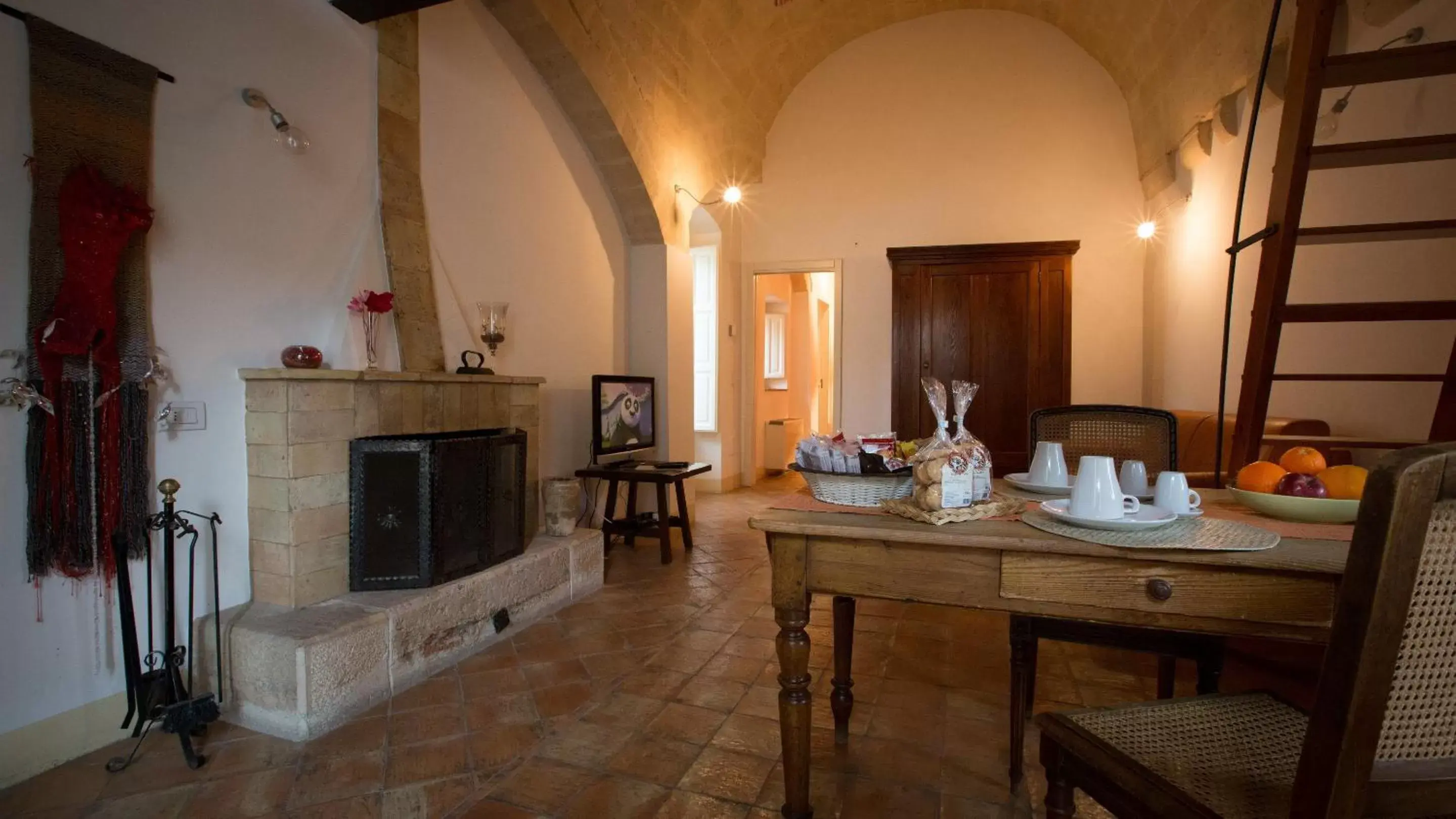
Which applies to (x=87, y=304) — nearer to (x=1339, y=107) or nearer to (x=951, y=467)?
(x=951, y=467)

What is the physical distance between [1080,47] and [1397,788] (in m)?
6.94

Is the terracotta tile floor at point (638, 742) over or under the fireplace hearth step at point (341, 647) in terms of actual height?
under

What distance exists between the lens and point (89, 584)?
6.17ft

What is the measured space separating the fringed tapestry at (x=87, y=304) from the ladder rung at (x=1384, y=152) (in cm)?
349

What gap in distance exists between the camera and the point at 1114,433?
2.10 meters

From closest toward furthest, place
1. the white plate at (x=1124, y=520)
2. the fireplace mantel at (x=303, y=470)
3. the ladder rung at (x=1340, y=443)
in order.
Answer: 1. the white plate at (x=1124, y=520)
2. the ladder rung at (x=1340, y=443)
3. the fireplace mantel at (x=303, y=470)

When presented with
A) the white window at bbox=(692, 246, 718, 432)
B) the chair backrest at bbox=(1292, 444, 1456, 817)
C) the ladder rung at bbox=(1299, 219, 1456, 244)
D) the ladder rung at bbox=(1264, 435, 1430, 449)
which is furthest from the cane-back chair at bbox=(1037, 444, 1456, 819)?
the white window at bbox=(692, 246, 718, 432)

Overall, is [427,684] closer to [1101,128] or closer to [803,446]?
[803,446]

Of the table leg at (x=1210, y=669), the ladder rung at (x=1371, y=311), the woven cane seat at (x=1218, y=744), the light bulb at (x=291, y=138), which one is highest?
the light bulb at (x=291, y=138)

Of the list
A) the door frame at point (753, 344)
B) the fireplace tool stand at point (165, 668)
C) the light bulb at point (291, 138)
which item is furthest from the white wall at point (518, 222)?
the door frame at point (753, 344)

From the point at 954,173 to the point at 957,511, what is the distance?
19.1ft

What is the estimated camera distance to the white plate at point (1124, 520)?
1.16m

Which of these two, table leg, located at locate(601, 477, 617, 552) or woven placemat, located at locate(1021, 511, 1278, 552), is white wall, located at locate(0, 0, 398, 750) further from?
woven placemat, located at locate(1021, 511, 1278, 552)

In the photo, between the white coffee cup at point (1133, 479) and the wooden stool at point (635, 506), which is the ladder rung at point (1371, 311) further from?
the wooden stool at point (635, 506)
